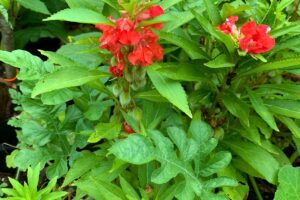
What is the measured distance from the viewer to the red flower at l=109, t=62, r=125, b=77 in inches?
47.2

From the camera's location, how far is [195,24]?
142 centimetres

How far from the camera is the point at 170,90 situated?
Result: 121 centimetres

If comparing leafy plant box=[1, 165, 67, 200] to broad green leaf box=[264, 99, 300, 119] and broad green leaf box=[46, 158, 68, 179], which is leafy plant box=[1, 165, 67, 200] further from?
broad green leaf box=[264, 99, 300, 119]

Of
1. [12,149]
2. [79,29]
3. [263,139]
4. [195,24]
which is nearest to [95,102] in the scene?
[195,24]

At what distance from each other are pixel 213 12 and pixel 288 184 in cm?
52

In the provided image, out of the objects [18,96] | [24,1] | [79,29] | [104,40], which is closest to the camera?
[104,40]

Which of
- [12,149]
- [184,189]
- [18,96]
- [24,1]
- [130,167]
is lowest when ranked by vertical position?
[12,149]

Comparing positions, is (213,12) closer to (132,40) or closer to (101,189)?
(132,40)

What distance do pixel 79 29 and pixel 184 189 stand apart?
4.19 ft

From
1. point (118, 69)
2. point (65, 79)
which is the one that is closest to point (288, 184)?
point (118, 69)

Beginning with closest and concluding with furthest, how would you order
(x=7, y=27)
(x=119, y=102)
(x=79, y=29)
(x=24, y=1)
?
(x=119, y=102) < (x=24, y=1) < (x=7, y=27) < (x=79, y=29)

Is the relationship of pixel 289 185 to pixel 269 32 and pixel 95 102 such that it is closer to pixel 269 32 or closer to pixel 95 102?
pixel 269 32

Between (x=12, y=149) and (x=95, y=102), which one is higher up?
(x=95, y=102)

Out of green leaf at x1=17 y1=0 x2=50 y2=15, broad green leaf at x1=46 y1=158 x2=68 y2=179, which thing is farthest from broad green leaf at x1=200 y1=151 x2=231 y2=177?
green leaf at x1=17 y1=0 x2=50 y2=15
